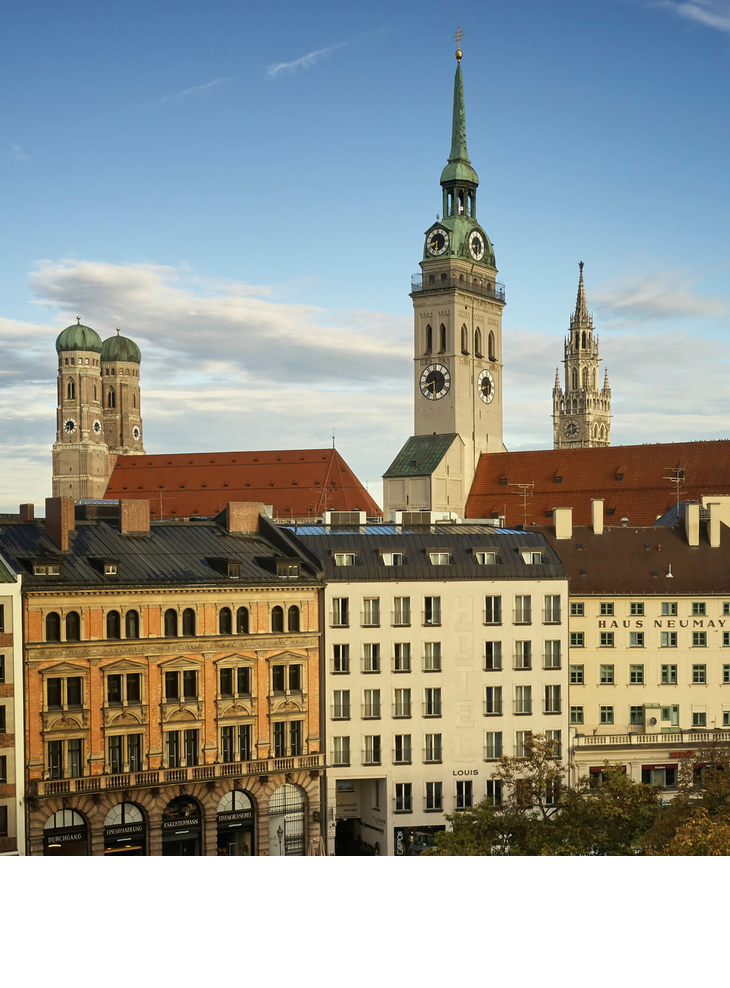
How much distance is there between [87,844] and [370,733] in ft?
33.4

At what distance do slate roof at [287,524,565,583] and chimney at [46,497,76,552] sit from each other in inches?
302

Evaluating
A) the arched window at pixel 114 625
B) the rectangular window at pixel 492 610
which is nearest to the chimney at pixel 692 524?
the rectangular window at pixel 492 610

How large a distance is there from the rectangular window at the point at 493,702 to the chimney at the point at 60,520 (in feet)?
44.8

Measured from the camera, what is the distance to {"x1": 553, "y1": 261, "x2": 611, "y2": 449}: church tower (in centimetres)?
17988

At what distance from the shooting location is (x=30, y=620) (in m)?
37.0

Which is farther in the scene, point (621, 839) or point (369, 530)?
point (369, 530)

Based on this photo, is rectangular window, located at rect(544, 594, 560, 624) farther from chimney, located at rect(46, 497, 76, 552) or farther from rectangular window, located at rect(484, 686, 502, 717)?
chimney, located at rect(46, 497, 76, 552)

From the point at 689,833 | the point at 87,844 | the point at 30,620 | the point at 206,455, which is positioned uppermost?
the point at 206,455

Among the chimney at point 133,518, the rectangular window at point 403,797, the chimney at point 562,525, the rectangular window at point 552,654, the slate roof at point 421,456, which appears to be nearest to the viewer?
the chimney at point 133,518

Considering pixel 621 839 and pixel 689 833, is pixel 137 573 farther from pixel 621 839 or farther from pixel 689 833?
pixel 689 833

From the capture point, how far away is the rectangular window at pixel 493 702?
43875 millimetres

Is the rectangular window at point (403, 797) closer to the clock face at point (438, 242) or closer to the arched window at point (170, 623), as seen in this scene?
the arched window at point (170, 623)

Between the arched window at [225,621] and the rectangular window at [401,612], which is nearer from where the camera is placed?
the arched window at [225,621]
